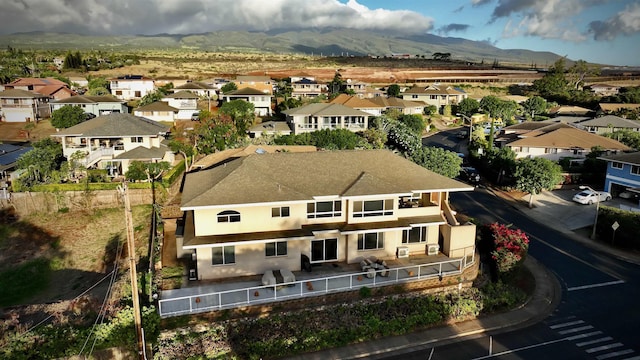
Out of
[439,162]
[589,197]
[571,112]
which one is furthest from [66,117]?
[571,112]

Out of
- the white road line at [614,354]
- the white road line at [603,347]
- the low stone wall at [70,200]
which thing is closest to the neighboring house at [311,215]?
the white road line at [603,347]

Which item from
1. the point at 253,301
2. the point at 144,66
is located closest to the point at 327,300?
the point at 253,301

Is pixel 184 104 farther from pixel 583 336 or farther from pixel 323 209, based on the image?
pixel 583 336

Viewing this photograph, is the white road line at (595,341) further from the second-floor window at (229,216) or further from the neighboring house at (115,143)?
the neighboring house at (115,143)

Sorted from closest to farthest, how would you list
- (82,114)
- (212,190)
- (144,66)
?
1. (212,190)
2. (82,114)
3. (144,66)

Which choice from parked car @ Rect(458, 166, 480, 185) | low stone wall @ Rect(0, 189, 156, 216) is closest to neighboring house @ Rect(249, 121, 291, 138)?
low stone wall @ Rect(0, 189, 156, 216)

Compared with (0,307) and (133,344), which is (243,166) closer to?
(133,344)

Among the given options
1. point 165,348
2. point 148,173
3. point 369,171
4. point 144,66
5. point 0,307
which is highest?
point 144,66
